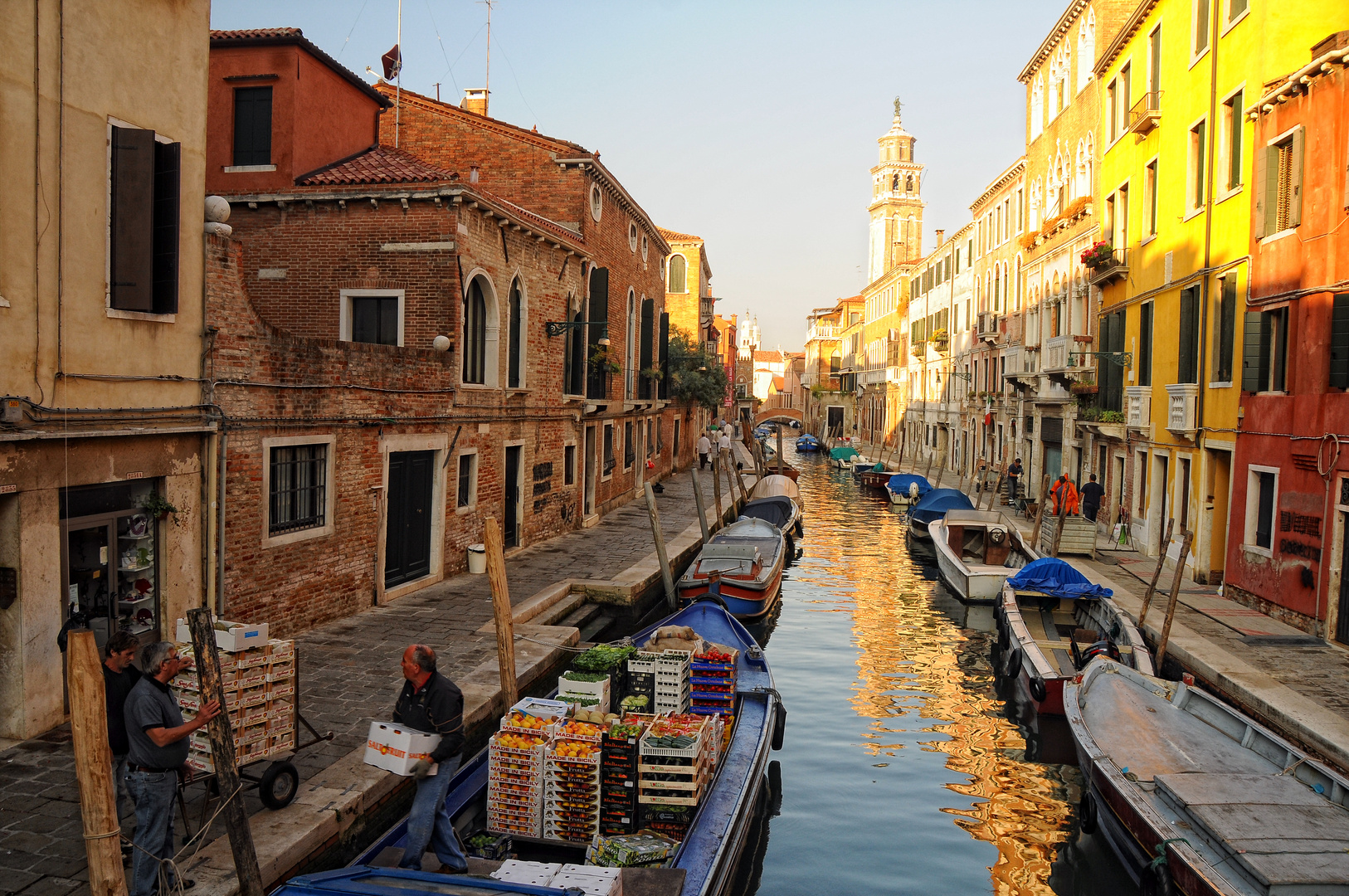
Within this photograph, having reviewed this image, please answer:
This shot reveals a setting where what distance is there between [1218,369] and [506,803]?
13.4 meters

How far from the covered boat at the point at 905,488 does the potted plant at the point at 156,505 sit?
81.5 ft

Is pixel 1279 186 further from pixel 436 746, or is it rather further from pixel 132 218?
pixel 132 218

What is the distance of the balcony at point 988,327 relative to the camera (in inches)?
1310

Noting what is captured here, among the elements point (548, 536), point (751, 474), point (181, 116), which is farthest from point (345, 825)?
point (751, 474)

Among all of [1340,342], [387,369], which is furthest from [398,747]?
[1340,342]

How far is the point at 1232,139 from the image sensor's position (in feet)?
49.3

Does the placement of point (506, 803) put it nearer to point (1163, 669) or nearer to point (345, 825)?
point (345, 825)

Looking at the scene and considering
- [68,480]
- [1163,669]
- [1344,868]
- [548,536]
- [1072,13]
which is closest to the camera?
[1344,868]

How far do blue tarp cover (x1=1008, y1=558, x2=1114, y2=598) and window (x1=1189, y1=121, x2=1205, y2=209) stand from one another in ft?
24.1

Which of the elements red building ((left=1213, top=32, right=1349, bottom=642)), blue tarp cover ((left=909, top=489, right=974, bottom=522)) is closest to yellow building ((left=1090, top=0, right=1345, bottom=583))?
red building ((left=1213, top=32, right=1349, bottom=642))

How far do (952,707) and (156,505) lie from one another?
9.12m

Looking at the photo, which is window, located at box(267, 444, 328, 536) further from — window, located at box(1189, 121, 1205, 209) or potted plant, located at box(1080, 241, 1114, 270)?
potted plant, located at box(1080, 241, 1114, 270)

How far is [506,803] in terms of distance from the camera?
6.57 metres

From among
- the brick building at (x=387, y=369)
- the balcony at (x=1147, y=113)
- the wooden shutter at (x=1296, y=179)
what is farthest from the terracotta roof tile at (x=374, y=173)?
the balcony at (x=1147, y=113)
